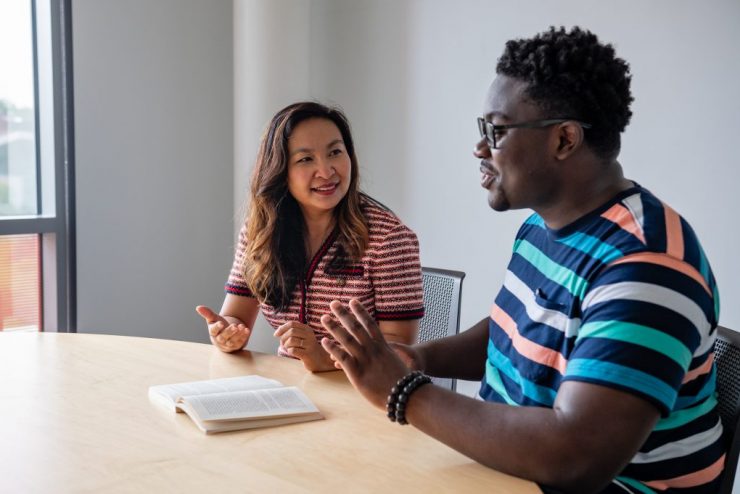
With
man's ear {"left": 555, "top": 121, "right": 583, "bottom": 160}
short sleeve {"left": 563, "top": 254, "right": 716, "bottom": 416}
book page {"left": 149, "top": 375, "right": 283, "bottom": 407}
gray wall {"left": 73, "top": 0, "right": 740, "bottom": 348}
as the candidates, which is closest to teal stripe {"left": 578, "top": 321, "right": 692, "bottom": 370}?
short sleeve {"left": 563, "top": 254, "right": 716, "bottom": 416}

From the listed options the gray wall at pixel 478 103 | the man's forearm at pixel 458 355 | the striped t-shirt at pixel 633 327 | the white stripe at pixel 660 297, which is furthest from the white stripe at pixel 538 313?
the gray wall at pixel 478 103

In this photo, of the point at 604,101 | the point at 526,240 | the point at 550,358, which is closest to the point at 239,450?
the point at 550,358

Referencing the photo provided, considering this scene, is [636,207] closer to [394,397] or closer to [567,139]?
[567,139]

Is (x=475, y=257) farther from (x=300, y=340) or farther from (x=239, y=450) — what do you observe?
(x=239, y=450)

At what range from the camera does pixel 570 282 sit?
4.36ft

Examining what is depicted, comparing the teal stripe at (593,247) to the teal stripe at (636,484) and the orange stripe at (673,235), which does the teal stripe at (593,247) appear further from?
the teal stripe at (636,484)

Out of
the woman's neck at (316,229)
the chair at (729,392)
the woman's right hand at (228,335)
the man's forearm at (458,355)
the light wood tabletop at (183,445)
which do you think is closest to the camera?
the light wood tabletop at (183,445)

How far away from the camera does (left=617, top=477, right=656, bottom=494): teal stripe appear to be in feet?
4.18

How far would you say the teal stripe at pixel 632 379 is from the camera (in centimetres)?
111

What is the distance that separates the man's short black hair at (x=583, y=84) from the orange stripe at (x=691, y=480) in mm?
586

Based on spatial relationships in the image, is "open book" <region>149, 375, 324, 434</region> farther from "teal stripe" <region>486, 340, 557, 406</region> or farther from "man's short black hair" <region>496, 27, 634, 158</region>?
"man's short black hair" <region>496, 27, 634, 158</region>

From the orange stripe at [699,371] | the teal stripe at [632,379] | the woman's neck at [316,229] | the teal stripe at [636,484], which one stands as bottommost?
the teal stripe at [636,484]

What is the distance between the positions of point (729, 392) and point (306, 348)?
0.94 m

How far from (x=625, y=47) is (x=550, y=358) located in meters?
1.96
